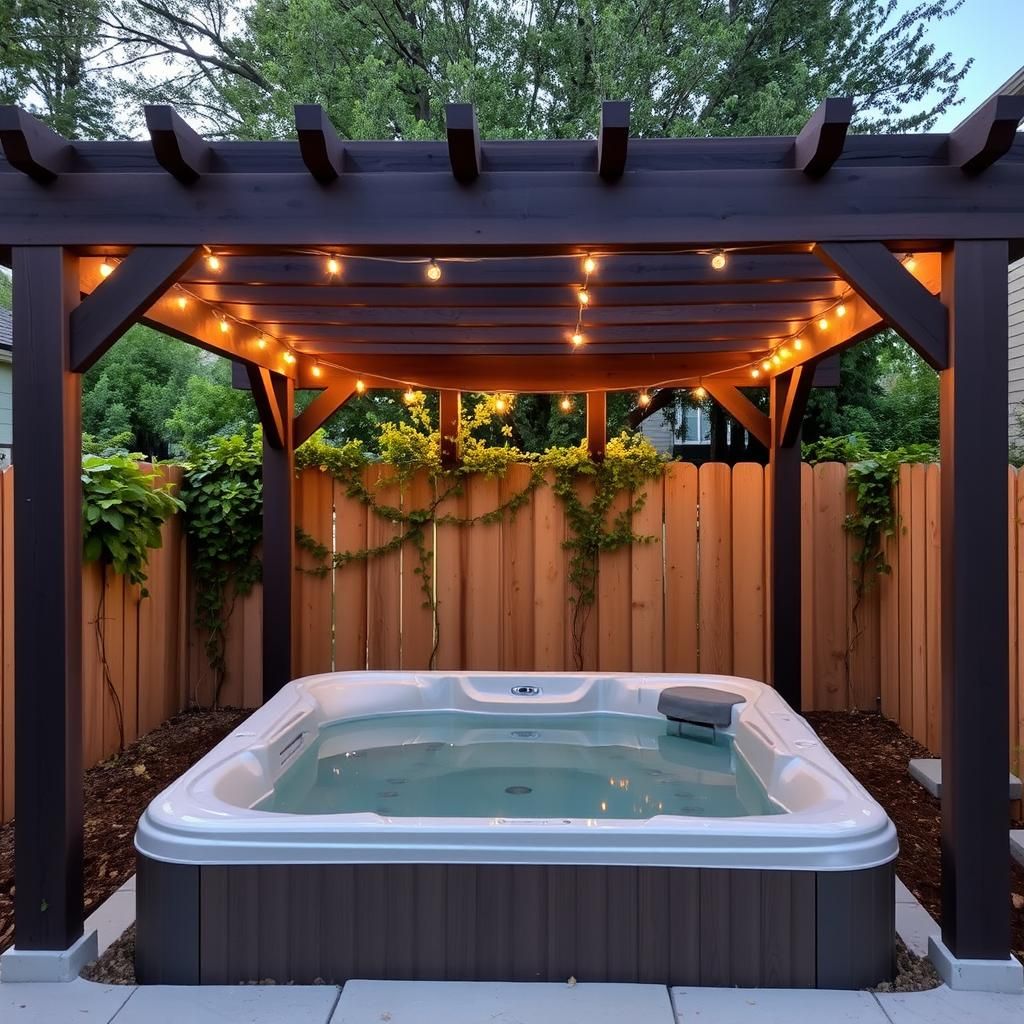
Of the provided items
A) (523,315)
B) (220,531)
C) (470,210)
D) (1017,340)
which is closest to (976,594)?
(470,210)

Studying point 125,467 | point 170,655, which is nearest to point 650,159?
point 125,467

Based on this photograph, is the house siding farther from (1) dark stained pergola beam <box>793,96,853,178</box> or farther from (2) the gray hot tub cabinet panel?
(2) the gray hot tub cabinet panel

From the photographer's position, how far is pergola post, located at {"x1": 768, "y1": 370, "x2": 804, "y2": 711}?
5238mm

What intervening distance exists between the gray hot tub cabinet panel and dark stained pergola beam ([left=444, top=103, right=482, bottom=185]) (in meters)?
2.05

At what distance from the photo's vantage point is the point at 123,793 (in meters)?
4.09

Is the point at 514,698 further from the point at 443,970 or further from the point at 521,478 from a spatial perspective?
the point at 443,970

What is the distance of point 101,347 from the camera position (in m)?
2.56

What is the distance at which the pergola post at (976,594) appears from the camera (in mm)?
2443

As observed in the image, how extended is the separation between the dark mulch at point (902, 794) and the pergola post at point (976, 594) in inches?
3.6

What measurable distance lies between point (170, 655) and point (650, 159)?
4352 mm

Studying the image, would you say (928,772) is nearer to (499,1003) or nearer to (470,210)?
(499,1003)

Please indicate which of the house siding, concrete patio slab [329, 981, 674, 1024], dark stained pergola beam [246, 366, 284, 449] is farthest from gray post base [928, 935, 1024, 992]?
the house siding

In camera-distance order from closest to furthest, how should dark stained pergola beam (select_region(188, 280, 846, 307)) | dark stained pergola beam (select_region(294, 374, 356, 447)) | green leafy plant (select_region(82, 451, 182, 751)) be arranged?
dark stained pergola beam (select_region(188, 280, 846, 307)) < green leafy plant (select_region(82, 451, 182, 751)) < dark stained pergola beam (select_region(294, 374, 356, 447))

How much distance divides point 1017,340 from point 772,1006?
826 centimetres
